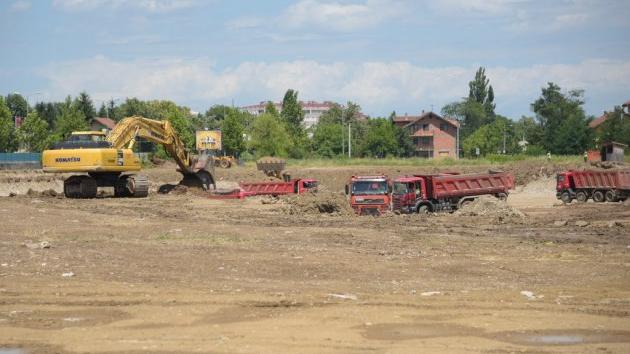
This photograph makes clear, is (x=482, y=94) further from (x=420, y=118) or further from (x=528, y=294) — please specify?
(x=528, y=294)

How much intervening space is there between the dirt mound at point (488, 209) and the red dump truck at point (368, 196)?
3.46 meters

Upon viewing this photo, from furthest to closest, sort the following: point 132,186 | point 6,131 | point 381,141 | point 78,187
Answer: point 381,141
point 6,131
point 132,186
point 78,187

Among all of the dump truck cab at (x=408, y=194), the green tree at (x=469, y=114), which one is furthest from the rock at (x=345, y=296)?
the green tree at (x=469, y=114)

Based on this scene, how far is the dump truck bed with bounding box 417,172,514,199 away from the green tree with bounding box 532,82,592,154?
252ft

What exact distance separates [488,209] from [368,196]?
5.25 meters

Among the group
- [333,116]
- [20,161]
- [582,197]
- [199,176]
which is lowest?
[582,197]

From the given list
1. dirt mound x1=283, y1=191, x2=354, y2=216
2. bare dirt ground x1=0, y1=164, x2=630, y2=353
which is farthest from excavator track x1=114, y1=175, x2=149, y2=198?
bare dirt ground x1=0, y1=164, x2=630, y2=353

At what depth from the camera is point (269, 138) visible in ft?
380

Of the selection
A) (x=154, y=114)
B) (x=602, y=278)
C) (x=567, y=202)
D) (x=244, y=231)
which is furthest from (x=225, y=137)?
(x=602, y=278)

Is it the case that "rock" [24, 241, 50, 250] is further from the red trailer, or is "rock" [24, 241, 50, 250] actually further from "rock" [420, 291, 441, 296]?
the red trailer

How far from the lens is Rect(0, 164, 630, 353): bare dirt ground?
12789mm

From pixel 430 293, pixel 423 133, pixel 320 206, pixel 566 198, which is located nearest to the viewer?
pixel 430 293

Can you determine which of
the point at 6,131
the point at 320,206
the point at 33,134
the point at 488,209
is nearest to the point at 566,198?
the point at 488,209

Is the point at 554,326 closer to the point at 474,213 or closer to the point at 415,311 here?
the point at 415,311
